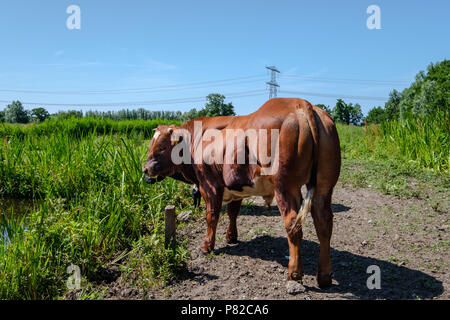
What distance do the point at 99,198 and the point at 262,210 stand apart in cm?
284

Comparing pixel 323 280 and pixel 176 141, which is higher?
pixel 176 141

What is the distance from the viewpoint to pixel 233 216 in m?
4.57

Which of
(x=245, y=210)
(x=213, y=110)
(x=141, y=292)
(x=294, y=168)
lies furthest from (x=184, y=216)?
(x=213, y=110)

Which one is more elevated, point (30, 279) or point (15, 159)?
point (15, 159)

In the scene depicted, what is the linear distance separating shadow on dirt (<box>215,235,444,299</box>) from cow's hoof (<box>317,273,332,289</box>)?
0.18 ft

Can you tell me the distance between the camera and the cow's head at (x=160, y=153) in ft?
14.8

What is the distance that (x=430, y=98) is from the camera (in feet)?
118

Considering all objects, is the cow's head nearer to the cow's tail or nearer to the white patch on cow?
the white patch on cow

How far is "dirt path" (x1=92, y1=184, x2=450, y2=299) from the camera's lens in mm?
3473

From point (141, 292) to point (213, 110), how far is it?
1435 cm

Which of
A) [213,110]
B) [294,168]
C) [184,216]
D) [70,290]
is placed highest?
[213,110]

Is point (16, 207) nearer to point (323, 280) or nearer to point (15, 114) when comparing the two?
point (323, 280)

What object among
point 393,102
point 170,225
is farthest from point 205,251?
point 393,102
